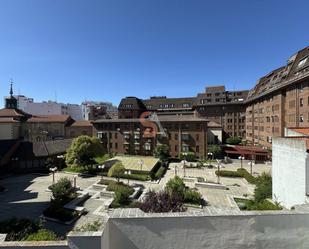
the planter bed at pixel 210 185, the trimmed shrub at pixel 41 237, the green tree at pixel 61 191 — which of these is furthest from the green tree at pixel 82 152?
the trimmed shrub at pixel 41 237

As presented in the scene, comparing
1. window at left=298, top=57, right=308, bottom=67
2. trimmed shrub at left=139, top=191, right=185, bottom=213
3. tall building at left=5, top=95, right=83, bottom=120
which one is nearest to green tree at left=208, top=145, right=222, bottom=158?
window at left=298, top=57, right=308, bottom=67

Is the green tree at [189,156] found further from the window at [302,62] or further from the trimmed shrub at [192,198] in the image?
the window at [302,62]

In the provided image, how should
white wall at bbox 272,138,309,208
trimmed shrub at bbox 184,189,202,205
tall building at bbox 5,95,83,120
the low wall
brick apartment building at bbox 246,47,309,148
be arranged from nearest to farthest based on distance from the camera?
the low wall → white wall at bbox 272,138,309,208 → trimmed shrub at bbox 184,189,202,205 → brick apartment building at bbox 246,47,309,148 → tall building at bbox 5,95,83,120

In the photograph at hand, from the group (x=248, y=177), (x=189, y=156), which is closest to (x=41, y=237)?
(x=248, y=177)

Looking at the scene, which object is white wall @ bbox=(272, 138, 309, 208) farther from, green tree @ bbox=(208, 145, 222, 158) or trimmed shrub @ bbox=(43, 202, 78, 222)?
green tree @ bbox=(208, 145, 222, 158)

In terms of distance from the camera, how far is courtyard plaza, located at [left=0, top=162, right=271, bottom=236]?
19.4 metres

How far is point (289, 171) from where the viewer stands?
13.5 m

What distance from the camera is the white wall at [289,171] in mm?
11945

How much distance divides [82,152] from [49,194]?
9.66 m

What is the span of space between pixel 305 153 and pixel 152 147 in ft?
129

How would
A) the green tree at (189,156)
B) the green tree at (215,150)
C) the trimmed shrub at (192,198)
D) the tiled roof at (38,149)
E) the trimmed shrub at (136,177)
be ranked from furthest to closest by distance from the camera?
1. the green tree at (215,150)
2. the green tree at (189,156)
3. the tiled roof at (38,149)
4. the trimmed shrub at (136,177)
5. the trimmed shrub at (192,198)

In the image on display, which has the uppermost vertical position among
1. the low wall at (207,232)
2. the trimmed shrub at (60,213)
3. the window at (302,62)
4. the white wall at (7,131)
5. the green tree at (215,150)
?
the window at (302,62)

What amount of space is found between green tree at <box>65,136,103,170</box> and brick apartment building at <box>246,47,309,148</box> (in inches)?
1442

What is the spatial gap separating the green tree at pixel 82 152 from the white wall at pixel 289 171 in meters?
28.4
